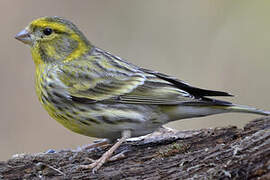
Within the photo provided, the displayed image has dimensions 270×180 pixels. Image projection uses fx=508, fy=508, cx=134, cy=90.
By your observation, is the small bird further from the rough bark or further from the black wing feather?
the rough bark

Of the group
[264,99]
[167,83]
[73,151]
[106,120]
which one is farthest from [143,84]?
[264,99]

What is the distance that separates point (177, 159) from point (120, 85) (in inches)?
51.9

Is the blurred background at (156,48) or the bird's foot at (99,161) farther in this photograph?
the blurred background at (156,48)

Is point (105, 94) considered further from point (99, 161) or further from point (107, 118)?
point (99, 161)

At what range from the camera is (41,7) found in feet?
32.8

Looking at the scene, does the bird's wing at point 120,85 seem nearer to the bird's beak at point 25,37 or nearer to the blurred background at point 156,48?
the bird's beak at point 25,37

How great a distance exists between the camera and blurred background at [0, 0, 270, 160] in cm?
888

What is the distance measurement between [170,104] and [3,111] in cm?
450

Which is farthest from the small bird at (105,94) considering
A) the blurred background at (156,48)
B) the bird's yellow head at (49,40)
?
the blurred background at (156,48)

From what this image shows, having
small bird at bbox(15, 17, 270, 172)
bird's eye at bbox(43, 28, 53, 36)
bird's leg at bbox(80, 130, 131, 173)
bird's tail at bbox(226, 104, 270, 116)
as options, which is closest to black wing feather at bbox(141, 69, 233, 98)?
small bird at bbox(15, 17, 270, 172)

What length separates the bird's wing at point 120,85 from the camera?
564cm

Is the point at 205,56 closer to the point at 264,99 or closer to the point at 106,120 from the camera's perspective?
the point at 264,99

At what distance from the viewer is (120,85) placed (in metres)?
5.84

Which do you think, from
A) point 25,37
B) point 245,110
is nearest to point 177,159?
point 245,110
